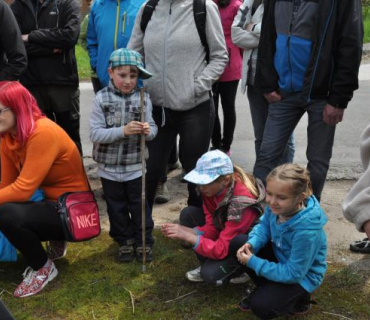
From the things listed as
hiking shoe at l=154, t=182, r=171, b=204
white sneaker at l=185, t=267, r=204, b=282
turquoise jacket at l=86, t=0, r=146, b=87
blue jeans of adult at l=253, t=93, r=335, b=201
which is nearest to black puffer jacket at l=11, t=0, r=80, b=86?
turquoise jacket at l=86, t=0, r=146, b=87

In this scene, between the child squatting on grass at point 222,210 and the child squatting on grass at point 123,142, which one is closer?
the child squatting on grass at point 222,210

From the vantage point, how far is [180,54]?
12.3ft

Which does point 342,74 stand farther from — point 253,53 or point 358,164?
point 358,164

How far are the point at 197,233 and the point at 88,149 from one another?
3481mm

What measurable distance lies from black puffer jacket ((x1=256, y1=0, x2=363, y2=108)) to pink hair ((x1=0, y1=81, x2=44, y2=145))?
179 centimetres

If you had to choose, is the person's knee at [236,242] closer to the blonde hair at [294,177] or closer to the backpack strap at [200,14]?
the blonde hair at [294,177]

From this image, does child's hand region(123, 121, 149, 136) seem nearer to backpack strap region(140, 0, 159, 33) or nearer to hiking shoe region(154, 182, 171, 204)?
backpack strap region(140, 0, 159, 33)

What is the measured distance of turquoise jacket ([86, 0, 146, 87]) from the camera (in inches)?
179

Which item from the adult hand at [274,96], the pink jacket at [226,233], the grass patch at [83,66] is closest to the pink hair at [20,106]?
the pink jacket at [226,233]

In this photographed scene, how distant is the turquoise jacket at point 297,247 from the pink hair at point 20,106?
1512 mm

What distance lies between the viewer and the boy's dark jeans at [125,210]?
3766 millimetres

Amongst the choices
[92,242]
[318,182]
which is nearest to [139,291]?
[92,242]

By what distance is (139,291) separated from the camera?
344 centimetres

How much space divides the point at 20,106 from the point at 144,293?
1.40 meters
